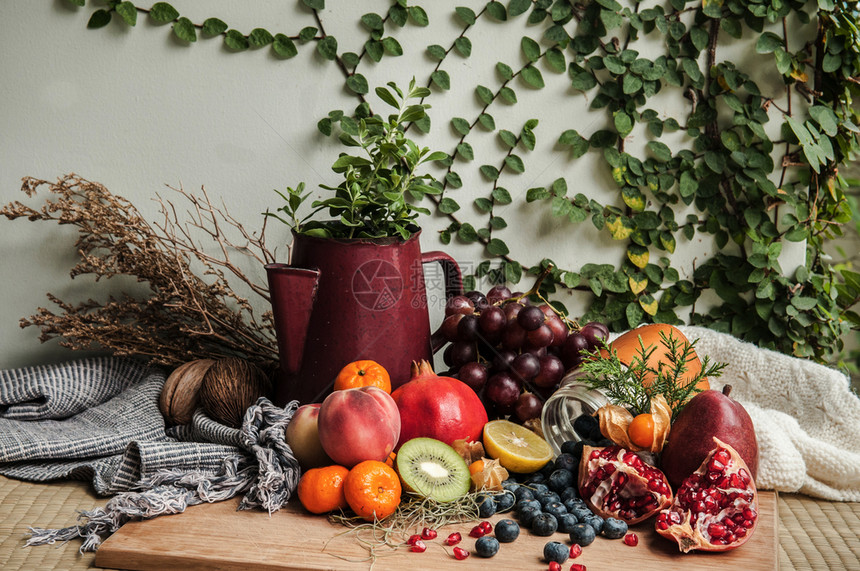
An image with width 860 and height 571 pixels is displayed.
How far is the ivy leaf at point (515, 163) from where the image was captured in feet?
4.29

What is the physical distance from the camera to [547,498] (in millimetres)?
825

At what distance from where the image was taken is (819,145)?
1.21 meters

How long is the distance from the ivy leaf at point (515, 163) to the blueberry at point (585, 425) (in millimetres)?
568

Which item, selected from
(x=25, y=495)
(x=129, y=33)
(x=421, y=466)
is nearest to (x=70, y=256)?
(x=129, y=33)

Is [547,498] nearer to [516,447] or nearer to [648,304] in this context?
[516,447]

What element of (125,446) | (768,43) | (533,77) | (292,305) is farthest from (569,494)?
(768,43)

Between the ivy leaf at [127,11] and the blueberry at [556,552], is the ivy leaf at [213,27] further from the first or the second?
the blueberry at [556,552]

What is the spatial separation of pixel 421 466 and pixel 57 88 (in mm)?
1098

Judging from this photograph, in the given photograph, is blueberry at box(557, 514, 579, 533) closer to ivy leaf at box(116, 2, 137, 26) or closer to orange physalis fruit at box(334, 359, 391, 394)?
orange physalis fruit at box(334, 359, 391, 394)

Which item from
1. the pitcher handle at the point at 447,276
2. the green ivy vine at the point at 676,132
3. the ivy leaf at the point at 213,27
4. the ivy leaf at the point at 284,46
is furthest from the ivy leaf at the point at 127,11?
the pitcher handle at the point at 447,276

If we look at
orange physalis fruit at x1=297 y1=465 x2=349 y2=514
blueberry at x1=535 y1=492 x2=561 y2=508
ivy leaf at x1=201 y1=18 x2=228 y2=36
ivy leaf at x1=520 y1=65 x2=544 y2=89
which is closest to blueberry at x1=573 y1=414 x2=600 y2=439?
blueberry at x1=535 y1=492 x2=561 y2=508

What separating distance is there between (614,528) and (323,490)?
36 cm

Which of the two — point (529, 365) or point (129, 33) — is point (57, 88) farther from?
point (529, 365)

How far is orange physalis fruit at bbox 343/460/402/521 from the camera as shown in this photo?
2.58 feet
